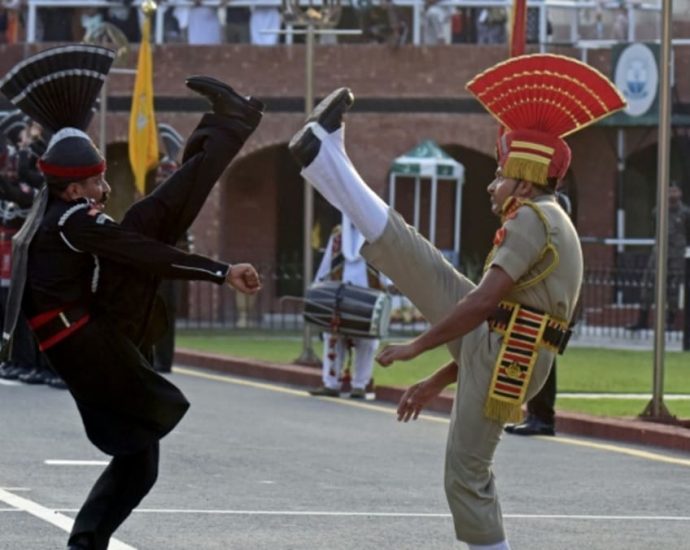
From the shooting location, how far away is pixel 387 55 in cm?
3856

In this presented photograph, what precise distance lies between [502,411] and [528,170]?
90 cm

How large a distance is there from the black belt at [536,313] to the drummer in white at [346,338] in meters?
11.9

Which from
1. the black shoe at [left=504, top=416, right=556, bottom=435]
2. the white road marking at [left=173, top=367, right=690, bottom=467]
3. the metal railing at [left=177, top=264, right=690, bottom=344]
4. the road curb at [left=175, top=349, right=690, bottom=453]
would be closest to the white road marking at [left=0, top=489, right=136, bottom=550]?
the white road marking at [left=173, top=367, right=690, bottom=467]

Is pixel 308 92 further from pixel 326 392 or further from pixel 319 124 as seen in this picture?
pixel 319 124

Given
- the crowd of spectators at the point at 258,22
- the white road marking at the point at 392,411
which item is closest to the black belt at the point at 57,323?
the white road marking at the point at 392,411

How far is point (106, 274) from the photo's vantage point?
8977mm

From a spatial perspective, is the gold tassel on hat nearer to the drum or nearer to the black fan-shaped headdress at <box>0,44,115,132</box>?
the black fan-shaped headdress at <box>0,44,115,132</box>

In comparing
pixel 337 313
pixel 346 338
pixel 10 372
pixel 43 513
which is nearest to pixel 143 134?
pixel 10 372

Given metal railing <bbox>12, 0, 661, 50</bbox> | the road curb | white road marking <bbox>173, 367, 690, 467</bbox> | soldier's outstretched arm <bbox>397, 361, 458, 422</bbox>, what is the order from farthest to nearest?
metal railing <bbox>12, 0, 661, 50</bbox>, the road curb, white road marking <bbox>173, 367, 690, 467</bbox>, soldier's outstretched arm <bbox>397, 361, 458, 422</bbox>

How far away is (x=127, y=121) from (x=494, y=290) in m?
30.9

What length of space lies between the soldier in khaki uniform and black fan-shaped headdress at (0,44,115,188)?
95 cm

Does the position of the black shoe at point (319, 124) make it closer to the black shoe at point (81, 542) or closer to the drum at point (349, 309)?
the black shoe at point (81, 542)

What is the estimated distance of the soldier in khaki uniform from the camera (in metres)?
8.45

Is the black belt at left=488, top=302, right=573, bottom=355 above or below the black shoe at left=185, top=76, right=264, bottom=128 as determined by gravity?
below
